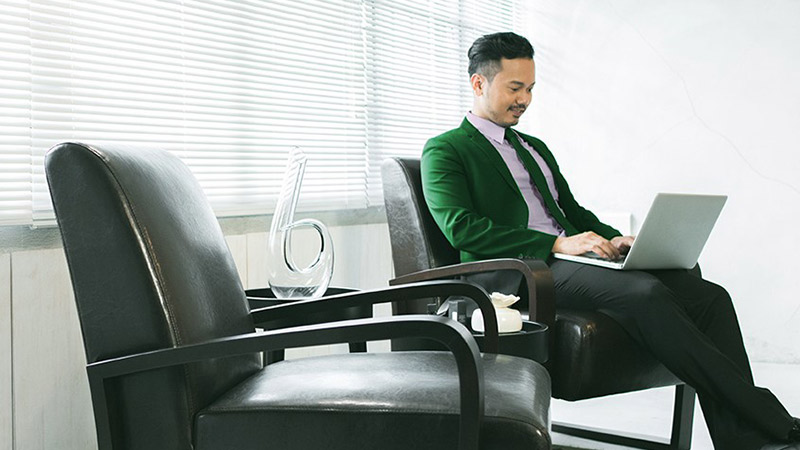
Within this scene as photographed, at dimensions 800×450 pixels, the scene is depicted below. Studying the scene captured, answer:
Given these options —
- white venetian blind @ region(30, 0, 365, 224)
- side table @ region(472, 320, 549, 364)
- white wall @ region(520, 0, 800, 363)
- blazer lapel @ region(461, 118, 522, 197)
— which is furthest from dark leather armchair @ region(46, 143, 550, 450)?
white wall @ region(520, 0, 800, 363)

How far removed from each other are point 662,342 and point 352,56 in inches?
61.6

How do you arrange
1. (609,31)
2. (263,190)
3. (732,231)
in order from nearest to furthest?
(263,190) → (732,231) → (609,31)

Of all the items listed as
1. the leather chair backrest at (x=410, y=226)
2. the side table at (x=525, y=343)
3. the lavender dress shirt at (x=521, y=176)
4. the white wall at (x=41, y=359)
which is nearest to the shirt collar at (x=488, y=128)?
the lavender dress shirt at (x=521, y=176)

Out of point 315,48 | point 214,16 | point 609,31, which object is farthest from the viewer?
point 609,31

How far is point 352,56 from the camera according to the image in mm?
3215

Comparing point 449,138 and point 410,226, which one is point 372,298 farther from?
point 449,138

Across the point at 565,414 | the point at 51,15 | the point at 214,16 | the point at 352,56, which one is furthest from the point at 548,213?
the point at 51,15

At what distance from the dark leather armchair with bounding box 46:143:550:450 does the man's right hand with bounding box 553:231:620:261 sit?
1.14m

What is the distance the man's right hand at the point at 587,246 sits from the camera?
254 cm

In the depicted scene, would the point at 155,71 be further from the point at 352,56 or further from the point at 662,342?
the point at 662,342

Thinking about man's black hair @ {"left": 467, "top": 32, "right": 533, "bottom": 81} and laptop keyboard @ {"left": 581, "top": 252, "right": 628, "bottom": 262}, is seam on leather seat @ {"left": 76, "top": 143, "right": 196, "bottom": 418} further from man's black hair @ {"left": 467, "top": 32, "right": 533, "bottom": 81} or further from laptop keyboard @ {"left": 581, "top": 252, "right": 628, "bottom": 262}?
man's black hair @ {"left": 467, "top": 32, "right": 533, "bottom": 81}

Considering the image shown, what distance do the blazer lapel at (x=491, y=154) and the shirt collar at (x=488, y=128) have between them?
2.9 inches

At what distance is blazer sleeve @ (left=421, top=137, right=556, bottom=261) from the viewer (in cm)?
259

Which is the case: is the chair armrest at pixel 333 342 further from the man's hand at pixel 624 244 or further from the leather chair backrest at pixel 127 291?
the man's hand at pixel 624 244
